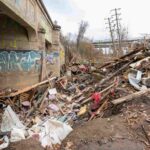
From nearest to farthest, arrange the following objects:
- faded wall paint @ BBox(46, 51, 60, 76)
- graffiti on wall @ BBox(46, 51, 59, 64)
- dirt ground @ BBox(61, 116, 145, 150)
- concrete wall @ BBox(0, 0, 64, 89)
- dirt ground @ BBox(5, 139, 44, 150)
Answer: dirt ground @ BBox(61, 116, 145, 150) < dirt ground @ BBox(5, 139, 44, 150) < concrete wall @ BBox(0, 0, 64, 89) < faded wall paint @ BBox(46, 51, 60, 76) < graffiti on wall @ BBox(46, 51, 59, 64)

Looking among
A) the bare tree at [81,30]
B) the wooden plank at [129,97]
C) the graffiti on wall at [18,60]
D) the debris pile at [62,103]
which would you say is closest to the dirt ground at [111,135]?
the debris pile at [62,103]

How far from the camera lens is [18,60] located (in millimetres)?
11312

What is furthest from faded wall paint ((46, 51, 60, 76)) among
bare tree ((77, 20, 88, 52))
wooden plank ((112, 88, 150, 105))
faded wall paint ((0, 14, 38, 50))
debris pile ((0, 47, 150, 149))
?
bare tree ((77, 20, 88, 52))

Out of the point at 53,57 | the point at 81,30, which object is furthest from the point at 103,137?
the point at 81,30

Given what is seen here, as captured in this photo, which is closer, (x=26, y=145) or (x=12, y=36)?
(x=26, y=145)

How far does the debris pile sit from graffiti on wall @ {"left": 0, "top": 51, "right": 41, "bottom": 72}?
3.35ft

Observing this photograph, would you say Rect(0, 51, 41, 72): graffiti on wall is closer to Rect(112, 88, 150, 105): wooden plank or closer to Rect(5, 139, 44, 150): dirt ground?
Rect(112, 88, 150, 105): wooden plank

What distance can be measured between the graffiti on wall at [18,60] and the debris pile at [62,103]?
1021mm

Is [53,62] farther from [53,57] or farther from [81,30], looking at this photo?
[81,30]

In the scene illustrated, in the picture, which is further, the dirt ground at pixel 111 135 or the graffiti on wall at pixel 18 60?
the graffiti on wall at pixel 18 60

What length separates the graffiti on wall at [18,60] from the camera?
11070 mm

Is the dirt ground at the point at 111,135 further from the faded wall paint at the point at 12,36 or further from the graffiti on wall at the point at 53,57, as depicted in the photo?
the graffiti on wall at the point at 53,57

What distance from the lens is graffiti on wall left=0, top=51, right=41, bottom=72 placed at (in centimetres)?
1107

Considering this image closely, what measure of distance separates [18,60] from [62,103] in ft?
8.98
